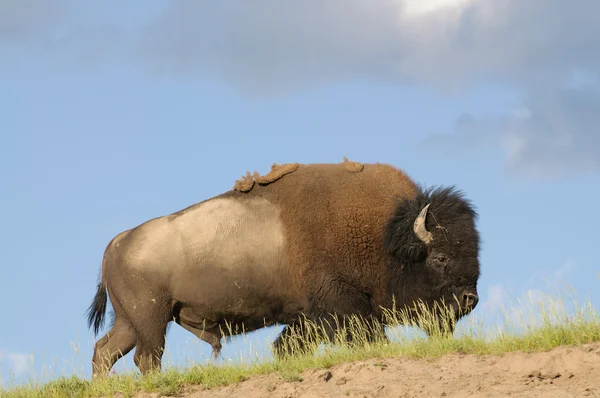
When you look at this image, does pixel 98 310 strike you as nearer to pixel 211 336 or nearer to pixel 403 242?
pixel 211 336

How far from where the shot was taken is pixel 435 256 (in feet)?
42.7

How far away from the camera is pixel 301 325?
1295 centimetres

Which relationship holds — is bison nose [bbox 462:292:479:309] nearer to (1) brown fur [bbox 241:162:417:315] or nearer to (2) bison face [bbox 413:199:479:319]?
(2) bison face [bbox 413:199:479:319]

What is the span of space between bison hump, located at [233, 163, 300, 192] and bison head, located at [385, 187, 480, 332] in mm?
1689

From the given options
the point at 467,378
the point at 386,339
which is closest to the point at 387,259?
the point at 386,339

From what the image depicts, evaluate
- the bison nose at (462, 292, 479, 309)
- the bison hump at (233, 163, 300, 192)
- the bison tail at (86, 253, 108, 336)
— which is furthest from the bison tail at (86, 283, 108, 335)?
the bison nose at (462, 292, 479, 309)

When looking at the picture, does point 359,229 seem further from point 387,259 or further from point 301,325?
point 301,325

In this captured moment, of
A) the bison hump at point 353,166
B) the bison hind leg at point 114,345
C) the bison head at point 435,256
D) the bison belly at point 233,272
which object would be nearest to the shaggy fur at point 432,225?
the bison head at point 435,256

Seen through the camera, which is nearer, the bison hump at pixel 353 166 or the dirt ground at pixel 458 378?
the dirt ground at pixel 458 378

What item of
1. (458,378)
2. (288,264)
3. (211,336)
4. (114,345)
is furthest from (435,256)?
(114,345)

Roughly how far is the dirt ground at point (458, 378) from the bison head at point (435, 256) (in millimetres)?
2827

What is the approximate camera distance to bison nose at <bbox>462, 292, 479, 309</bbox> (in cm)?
1274

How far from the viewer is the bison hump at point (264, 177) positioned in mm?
13555

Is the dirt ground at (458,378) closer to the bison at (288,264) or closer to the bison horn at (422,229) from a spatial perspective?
the bison at (288,264)
